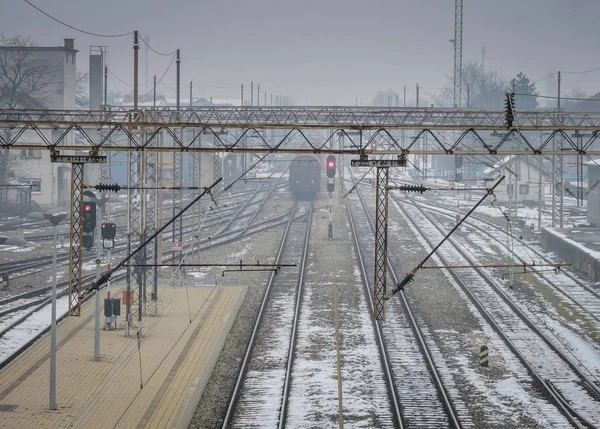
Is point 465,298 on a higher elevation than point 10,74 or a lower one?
lower

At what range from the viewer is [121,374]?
18938 millimetres

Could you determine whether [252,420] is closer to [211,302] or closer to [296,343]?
[296,343]

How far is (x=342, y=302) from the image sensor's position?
2886cm

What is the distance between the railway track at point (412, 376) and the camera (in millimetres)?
16953

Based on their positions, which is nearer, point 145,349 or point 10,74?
point 145,349

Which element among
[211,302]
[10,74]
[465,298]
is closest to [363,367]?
[211,302]

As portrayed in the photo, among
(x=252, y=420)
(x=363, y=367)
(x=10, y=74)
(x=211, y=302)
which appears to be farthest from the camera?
(x=10, y=74)

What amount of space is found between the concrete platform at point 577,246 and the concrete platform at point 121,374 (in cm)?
1653

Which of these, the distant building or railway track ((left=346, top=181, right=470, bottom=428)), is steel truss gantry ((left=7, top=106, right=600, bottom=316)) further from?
railway track ((left=346, top=181, right=470, bottom=428))

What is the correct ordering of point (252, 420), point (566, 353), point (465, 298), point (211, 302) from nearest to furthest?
1. point (252, 420)
2. point (566, 353)
3. point (211, 302)
4. point (465, 298)

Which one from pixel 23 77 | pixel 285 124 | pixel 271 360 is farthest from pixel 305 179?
pixel 285 124

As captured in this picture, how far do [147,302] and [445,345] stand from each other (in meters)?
9.74

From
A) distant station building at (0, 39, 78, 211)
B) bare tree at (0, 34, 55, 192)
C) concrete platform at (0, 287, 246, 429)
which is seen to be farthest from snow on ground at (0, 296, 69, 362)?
bare tree at (0, 34, 55, 192)

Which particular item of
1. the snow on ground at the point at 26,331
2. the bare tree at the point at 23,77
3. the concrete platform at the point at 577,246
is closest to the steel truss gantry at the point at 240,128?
the snow on ground at the point at 26,331
